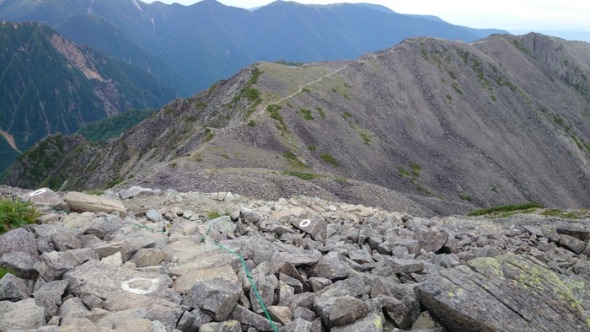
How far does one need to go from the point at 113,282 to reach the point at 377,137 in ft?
326

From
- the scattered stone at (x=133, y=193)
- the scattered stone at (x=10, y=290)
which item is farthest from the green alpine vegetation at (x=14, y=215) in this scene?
the scattered stone at (x=133, y=193)

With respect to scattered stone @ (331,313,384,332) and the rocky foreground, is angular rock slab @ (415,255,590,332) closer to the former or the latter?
the rocky foreground

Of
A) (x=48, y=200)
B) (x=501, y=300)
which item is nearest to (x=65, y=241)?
(x=48, y=200)

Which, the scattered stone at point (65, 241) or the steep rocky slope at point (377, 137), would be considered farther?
the steep rocky slope at point (377, 137)

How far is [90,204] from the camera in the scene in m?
19.0

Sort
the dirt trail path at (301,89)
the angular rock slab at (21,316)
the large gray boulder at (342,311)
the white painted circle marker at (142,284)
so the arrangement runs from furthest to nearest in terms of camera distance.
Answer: the dirt trail path at (301,89) < the white painted circle marker at (142,284) < the large gray boulder at (342,311) < the angular rock slab at (21,316)

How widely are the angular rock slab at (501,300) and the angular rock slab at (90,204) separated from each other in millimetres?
13806

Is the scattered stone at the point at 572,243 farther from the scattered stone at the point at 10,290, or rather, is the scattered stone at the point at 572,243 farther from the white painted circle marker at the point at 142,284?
the scattered stone at the point at 10,290

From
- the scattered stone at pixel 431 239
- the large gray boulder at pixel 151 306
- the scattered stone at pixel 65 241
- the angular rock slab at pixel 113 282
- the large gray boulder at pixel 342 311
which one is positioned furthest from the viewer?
the scattered stone at pixel 431 239

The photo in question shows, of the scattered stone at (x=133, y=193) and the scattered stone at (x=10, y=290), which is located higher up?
the scattered stone at (x=10, y=290)

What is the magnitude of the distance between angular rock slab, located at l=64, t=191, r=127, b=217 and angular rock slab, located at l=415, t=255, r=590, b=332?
13.8 metres

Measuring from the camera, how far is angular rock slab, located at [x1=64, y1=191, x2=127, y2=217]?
18.7 metres

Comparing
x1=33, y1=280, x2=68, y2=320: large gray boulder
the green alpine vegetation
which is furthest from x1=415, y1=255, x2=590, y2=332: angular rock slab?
the green alpine vegetation

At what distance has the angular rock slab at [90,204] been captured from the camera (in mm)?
18672
